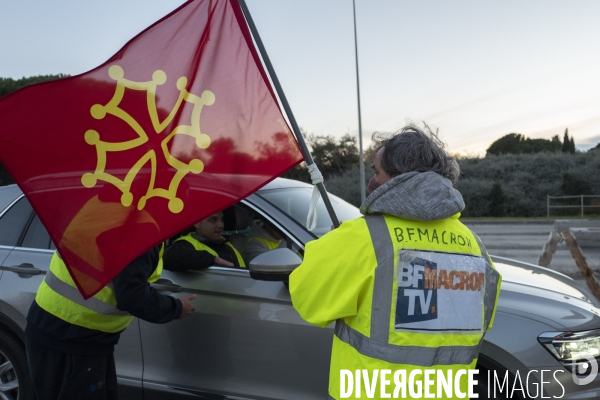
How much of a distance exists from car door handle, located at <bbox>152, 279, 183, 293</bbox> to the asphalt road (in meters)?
7.73

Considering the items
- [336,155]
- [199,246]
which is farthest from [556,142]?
[199,246]

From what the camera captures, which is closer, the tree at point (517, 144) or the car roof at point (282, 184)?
the car roof at point (282, 184)

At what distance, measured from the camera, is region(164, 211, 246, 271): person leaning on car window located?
3.18 m

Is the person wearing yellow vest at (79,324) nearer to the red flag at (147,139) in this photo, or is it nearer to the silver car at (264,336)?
the red flag at (147,139)

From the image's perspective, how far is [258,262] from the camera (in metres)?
2.64

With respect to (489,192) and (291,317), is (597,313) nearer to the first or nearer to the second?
(291,317)

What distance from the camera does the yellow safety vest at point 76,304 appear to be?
255 cm

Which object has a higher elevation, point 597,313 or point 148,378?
point 597,313

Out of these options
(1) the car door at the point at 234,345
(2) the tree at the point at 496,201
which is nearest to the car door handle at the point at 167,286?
(1) the car door at the point at 234,345

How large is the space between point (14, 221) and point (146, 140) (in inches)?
76.7

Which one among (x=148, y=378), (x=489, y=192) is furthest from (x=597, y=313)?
(x=489, y=192)

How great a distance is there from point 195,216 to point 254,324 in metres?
0.87

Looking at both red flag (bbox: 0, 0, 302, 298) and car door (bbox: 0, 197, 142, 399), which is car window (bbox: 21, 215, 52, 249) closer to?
car door (bbox: 0, 197, 142, 399)

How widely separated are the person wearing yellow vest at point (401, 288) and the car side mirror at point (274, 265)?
0.73m
